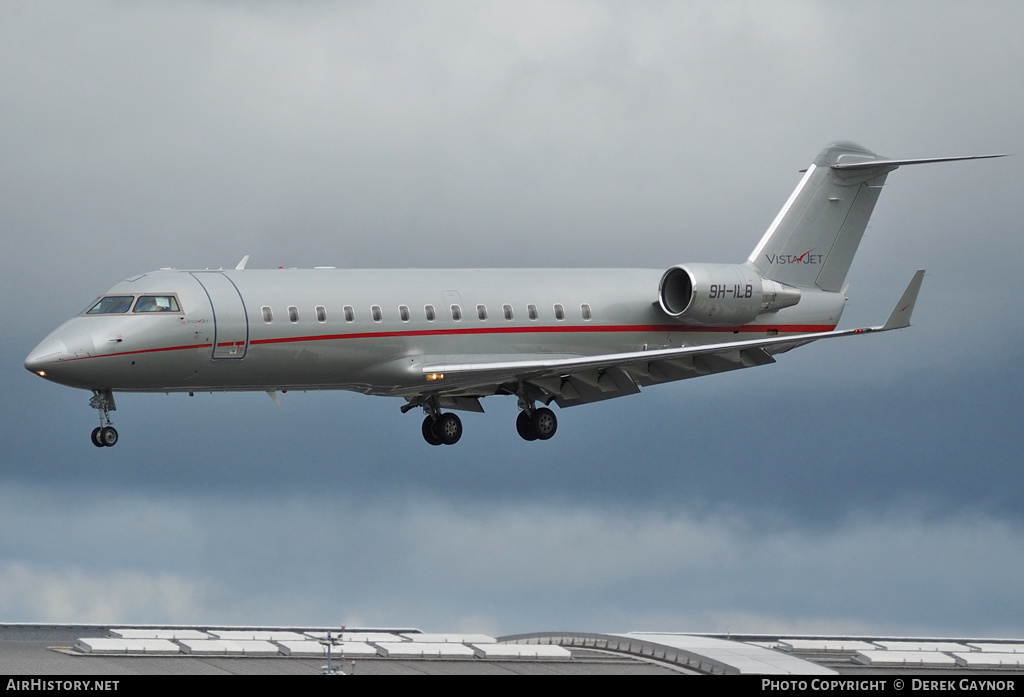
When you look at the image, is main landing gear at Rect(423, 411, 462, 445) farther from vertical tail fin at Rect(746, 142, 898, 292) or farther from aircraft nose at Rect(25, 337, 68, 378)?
aircraft nose at Rect(25, 337, 68, 378)

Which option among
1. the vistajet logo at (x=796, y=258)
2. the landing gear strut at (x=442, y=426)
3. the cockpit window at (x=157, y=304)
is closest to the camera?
the cockpit window at (x=157, y=304)

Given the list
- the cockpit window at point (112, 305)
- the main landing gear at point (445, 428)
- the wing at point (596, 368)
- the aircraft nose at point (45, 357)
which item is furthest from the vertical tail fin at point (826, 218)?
the aircraft nose at point (45, 357)

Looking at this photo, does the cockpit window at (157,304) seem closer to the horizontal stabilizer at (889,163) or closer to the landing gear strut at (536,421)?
the landing gear strut at (536,421)

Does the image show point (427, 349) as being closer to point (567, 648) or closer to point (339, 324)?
point (339, 324)

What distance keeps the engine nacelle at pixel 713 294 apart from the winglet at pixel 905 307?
6061mm

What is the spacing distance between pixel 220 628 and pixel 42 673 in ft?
51.1

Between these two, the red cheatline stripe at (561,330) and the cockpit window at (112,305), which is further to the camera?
the red cheatline stripe at (561,330)

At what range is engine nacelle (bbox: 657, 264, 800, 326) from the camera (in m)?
54.3

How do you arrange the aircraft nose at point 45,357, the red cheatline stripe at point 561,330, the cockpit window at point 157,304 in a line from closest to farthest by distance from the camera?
the aircraft nose at point 45,357
the cockpit window at point 157,304
the red cheatline stripe at point 561,330

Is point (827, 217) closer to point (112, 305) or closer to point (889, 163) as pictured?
point (889, 163)

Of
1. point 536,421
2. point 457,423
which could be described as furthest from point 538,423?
point 457,423

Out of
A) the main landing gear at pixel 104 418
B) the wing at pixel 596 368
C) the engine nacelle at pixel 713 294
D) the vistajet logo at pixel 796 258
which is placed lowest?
the main landing gear at pixel 104 418

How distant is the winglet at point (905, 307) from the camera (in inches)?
1980
